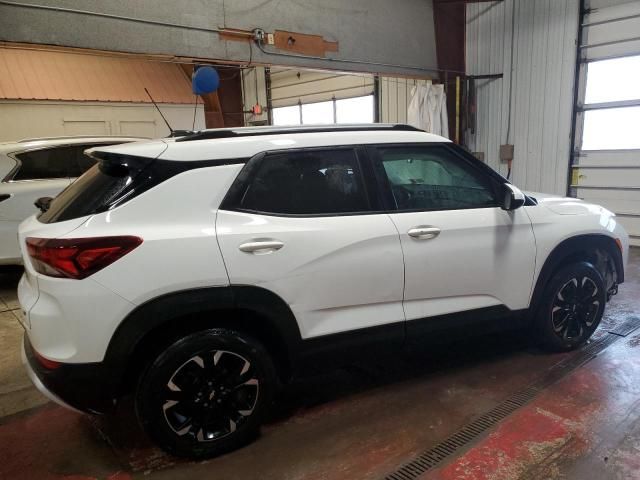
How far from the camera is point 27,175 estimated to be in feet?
16.5

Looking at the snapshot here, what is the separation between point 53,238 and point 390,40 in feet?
19.9

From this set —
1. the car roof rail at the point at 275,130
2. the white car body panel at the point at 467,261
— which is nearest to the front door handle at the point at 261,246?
the car roof rail at the point at 275,130

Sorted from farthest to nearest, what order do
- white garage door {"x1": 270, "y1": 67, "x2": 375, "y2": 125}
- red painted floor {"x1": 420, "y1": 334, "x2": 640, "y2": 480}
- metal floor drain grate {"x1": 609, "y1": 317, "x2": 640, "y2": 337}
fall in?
white garage door {"x1": 270, "y1": 67, "x2": 375, "y2": 125} → metal floor drain grate {"x1": 609, "y1": 317, "x2": 640, "y2": 337} → red painted floor {"x1": 420, "y1": 334, "x2": 640, "y2": 480}

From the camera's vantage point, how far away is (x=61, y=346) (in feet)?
6.53

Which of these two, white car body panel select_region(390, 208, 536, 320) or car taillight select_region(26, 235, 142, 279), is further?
white car body panel select_region(390, 208, 536, 320)

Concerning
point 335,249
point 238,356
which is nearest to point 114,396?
point 238,356

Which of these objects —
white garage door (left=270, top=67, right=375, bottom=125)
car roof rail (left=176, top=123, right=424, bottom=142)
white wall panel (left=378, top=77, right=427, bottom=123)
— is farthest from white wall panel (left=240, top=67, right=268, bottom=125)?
car roof rail (left=176, top=123, right=424, bottom=142)

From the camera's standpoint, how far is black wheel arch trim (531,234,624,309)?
10.1 feet

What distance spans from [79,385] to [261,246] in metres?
0.98

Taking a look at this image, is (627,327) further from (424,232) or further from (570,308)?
(424,232)

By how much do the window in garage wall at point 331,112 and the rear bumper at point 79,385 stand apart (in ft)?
27.5

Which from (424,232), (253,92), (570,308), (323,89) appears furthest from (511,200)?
(253,92)

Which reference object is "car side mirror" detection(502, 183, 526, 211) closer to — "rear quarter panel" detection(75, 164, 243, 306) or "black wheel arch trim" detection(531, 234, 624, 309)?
"black wheel arch trim" detection(531, 234, 624, 309)

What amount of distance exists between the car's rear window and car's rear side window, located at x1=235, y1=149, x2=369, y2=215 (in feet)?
1.78
